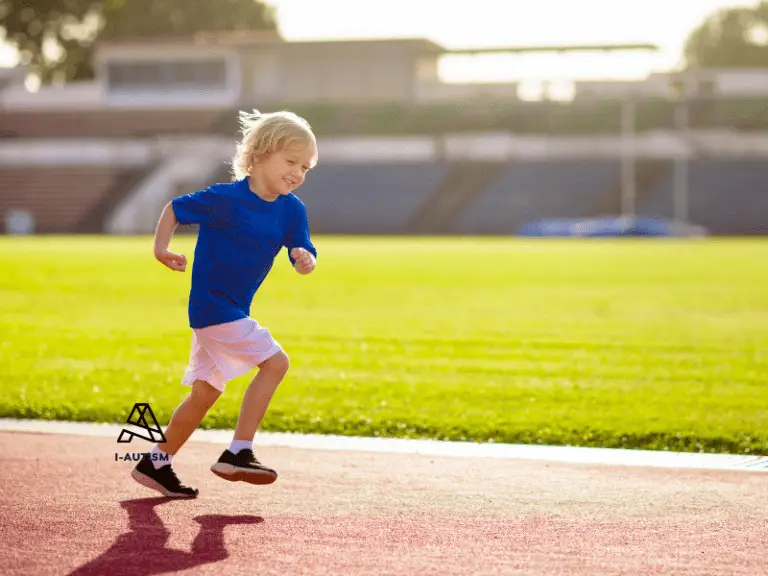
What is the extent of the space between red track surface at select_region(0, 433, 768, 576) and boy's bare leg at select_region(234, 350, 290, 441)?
1.07 ft

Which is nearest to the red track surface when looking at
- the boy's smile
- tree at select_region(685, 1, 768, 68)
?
the boy's smile

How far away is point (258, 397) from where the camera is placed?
5207 millimetres

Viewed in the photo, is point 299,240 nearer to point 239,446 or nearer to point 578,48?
point 239,446

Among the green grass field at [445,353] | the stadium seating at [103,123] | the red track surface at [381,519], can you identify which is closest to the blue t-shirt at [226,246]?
the red track surface at [381,519]

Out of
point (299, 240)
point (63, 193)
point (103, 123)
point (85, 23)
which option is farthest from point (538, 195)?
point (299, 240)

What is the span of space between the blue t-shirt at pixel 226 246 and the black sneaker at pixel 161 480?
2.24 feet

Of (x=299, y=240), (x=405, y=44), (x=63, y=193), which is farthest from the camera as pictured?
(x=405, y=44)

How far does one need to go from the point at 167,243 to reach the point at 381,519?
1.39 m

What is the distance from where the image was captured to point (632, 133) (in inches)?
2416

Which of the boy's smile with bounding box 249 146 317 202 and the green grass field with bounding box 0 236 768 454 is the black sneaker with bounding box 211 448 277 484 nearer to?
the boy's smile with bounding box 249 146 317 202

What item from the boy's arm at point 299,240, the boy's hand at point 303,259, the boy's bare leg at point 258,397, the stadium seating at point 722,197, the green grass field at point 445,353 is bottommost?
the stadium seating at point 722,197

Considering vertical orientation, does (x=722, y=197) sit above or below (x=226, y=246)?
below

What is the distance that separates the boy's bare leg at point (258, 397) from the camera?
5.20 meters

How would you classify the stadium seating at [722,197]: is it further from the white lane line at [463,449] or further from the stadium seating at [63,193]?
the white lane line at [463,449]
